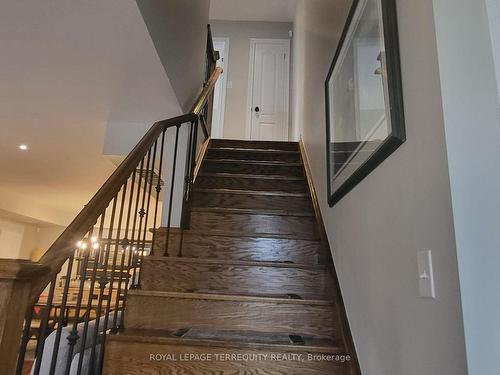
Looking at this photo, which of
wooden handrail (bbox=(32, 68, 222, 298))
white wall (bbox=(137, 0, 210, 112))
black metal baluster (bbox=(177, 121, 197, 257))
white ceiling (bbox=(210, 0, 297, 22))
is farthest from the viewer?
white ceiling (bbox=(210, 0, 297, 22))

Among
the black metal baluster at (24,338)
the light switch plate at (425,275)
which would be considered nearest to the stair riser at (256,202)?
the black metal baluster at (24,338)

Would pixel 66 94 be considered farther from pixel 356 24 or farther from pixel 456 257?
pixel 456 257

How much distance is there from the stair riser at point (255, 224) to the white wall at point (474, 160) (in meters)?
1.90


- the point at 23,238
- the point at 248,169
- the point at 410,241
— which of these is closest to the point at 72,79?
the point at 248,169

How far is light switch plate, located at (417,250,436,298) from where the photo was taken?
0.86 metres

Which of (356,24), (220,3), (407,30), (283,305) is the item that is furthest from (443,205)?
(220,3)

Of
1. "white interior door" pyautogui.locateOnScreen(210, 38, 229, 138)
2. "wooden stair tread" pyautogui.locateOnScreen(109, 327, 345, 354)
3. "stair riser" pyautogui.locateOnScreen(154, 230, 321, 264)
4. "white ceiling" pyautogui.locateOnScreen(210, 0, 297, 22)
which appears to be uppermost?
"white ceiling" pyautogui.locateOnScreen(210, 0, 297, 22)

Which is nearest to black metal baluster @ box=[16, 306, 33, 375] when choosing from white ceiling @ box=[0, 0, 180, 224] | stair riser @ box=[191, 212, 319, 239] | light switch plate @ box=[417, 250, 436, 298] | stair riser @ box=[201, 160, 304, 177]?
light switch plate @ box=[417, 250, 436, 298]

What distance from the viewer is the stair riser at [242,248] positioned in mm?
2383

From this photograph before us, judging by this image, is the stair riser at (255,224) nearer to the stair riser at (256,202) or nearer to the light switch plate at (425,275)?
the stair riser at (256,202)

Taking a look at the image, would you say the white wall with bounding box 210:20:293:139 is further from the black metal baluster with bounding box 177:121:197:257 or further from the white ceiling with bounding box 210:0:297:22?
the black metal baluster with bounding box 177:121:197:257

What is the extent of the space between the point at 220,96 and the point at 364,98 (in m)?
4.75

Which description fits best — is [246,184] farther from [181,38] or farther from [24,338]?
[24,338]

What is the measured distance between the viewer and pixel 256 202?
2.99 metres
